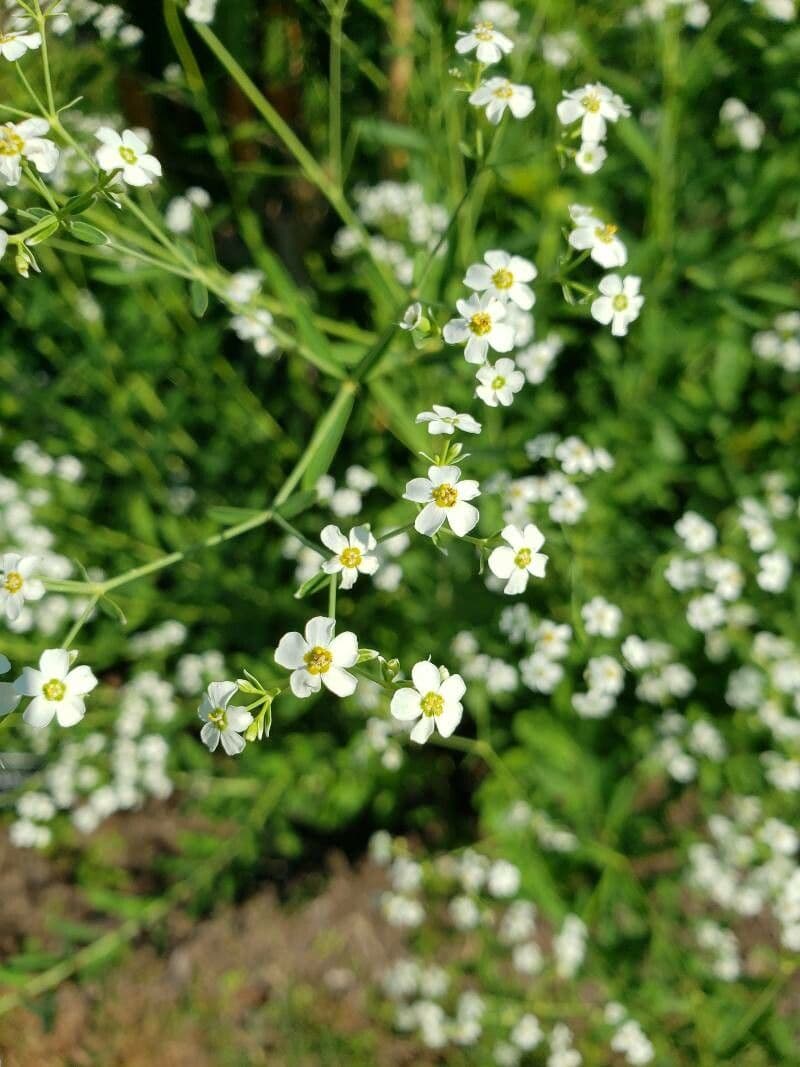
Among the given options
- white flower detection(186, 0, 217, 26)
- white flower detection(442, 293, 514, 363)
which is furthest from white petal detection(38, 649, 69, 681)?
white flower detection(186, 0, 217, 26)

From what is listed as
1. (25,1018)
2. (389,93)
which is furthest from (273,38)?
(25,1018)

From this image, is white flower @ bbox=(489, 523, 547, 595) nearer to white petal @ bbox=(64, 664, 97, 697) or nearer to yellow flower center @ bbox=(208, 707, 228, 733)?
yellow flower center @ bbox=(208, 707, 228, 733)

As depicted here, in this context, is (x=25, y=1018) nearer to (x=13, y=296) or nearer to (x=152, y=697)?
(x=152, y=697)

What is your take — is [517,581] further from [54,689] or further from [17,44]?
[17,44]

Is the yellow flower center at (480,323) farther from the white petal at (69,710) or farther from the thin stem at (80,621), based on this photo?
the white petal at (69,710)

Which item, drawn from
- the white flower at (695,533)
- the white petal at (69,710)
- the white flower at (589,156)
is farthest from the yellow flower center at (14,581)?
the white flower at (695,533)

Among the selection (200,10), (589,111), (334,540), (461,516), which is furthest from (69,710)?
(200,10)
